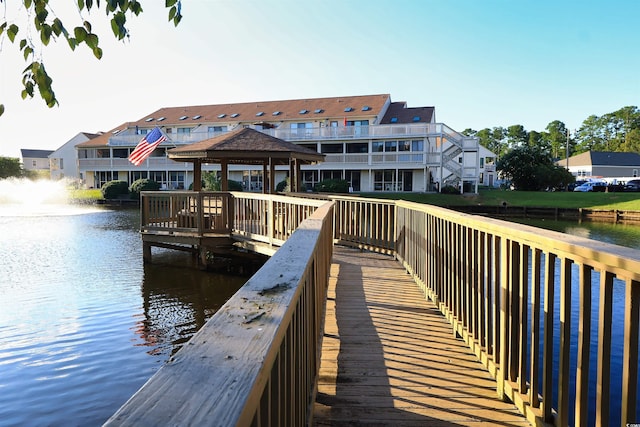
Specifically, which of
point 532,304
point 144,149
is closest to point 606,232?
point 144,149

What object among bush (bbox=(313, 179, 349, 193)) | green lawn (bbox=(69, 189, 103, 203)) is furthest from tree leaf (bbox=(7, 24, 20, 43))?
green lawn (bbox=(69, 189, 103, 203))

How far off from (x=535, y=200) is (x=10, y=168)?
67799 millimetres

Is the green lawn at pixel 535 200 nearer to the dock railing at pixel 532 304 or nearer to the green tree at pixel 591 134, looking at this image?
the dock railing at pixel 532 304

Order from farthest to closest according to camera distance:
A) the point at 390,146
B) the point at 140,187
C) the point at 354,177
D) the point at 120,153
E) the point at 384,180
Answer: the point at 120,153
the point at 354,177
the point at 384,180
the point at 390,146
the point at 140,187

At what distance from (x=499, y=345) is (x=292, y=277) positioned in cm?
219

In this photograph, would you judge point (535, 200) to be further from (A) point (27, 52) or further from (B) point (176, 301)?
(A) point (27, 52)

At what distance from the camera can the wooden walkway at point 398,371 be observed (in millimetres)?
3033

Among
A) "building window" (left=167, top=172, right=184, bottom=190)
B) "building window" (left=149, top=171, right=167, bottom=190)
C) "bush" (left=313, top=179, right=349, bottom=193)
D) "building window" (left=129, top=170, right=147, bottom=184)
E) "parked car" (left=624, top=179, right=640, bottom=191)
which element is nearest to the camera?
"bush" (left=313, top=179, right=349, bottom=193)

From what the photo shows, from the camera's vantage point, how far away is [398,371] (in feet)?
12.3

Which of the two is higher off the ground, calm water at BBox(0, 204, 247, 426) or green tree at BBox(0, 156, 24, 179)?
green tree at BBox(0, 156, 24, 179)

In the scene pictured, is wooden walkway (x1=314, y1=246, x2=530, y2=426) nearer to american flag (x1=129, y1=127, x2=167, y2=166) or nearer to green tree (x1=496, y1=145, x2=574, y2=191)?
american flag (x1=129, y1=127, x2=167, y2=166)

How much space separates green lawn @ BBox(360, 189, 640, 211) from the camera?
34.6 m

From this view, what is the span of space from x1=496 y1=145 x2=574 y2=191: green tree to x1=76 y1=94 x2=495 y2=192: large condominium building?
18.8 ft

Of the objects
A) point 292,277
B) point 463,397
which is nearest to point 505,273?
point 463,397
